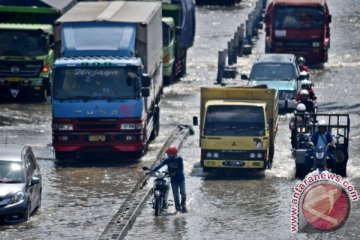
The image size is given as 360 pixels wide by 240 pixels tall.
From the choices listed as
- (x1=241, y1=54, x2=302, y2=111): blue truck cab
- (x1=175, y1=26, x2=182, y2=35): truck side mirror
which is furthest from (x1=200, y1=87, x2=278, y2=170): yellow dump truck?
(x1=175, y1=26, x2=182, y2=35): truck side mirror

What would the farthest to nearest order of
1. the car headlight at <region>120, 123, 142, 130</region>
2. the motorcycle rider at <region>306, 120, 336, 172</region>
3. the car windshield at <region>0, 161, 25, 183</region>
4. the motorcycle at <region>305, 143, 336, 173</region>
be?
the car headlight at <region>120, 123, 142, 130</region>, the motorcycle rider at <region>306, 120, 336, 172</region>, the motorcycle at <region>305, 143, 336, 173</region>, the car windshield at <region>0, 161, 25, 183</region>

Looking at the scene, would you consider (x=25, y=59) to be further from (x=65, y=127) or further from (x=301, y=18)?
(x=301, y=18)

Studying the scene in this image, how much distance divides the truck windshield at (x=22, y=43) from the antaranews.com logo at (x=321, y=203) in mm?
23118

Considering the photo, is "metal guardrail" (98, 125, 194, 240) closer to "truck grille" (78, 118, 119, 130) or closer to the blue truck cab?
"truck grille" (78, 118, 119, 130)

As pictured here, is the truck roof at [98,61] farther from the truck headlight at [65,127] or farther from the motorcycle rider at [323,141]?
the motorcycle rider at [323,141]

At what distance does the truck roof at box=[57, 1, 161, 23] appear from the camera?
37128 mm

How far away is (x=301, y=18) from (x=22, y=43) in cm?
1313

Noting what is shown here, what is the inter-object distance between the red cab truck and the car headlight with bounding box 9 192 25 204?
28390 millimetres

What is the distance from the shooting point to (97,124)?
1388 inches

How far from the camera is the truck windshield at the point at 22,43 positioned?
151 feet

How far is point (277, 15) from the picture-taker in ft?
182

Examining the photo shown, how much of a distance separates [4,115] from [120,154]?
8.27 meters

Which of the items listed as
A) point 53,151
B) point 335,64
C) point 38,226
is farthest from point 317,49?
point 38,226

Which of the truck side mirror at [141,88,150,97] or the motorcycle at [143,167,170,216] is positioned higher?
the truck side mirror at [141,88,150,97]
